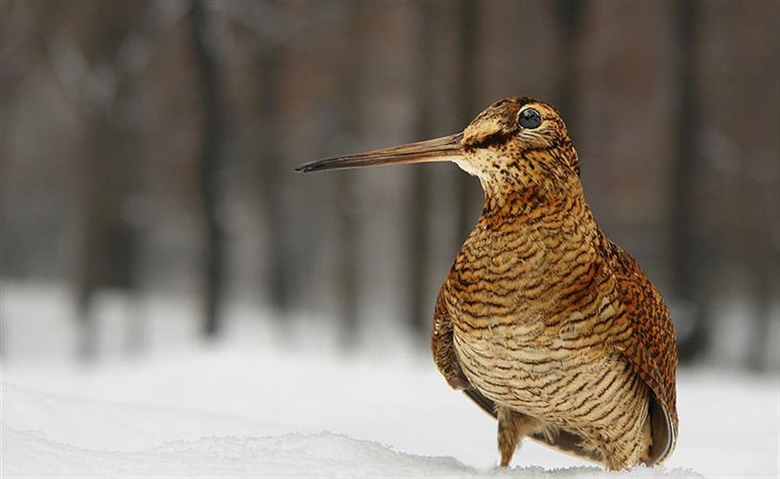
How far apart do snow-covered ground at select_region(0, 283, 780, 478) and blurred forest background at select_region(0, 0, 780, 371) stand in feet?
2.35

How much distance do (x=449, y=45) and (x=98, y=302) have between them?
631 centimetres

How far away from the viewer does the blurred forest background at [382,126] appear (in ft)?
35.8

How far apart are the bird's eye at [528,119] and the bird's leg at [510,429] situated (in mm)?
1116

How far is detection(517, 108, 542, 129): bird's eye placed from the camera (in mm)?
2979

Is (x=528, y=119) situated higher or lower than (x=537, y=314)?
higher

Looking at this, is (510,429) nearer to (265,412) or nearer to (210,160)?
(265,412)

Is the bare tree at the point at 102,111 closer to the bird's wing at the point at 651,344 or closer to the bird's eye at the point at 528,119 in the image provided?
the bird's wing at the point at 651,344

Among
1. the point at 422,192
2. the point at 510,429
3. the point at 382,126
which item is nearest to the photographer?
the point at 510,429

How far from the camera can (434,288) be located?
13.1 meters

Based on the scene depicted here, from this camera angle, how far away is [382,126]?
13977 mm

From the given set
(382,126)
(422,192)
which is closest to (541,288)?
(422,192)

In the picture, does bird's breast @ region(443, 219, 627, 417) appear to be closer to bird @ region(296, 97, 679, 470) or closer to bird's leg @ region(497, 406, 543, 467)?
bird @ region(296, 97, 679, 470)

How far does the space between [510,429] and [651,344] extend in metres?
0.64

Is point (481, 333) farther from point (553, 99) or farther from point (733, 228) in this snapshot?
point (733, 228)
